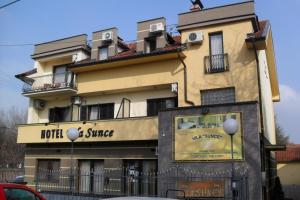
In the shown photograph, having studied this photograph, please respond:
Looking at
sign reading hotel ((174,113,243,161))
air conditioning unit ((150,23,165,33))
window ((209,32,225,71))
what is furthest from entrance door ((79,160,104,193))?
window ((209,32,225,71))

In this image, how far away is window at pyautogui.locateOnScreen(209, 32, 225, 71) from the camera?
1906 centimetres

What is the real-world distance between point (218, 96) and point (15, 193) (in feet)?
41.3

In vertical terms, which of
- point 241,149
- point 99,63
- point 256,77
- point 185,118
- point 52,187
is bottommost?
point 52,187

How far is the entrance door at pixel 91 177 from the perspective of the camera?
65.7 ft

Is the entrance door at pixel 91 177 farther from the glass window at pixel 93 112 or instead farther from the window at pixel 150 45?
the window at pixel 150 45

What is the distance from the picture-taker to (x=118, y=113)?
21.7m

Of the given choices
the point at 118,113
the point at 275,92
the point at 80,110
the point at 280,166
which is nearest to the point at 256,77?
the point at 118,113

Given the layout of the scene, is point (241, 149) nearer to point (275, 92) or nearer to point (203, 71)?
point (203, 71)

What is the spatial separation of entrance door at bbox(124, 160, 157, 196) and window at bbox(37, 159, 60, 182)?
14.8 feet

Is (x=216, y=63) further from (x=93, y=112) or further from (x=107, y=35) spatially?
(x=93, y=112)

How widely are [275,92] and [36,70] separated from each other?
18443 mm

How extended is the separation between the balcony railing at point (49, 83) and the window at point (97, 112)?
1609mm

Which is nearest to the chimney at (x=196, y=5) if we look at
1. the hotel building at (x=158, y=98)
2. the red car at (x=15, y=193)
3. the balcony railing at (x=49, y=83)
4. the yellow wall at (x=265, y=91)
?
the hotel building at (x=158, y=98)

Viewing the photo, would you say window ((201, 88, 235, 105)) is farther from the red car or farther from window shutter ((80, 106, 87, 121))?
the red car
